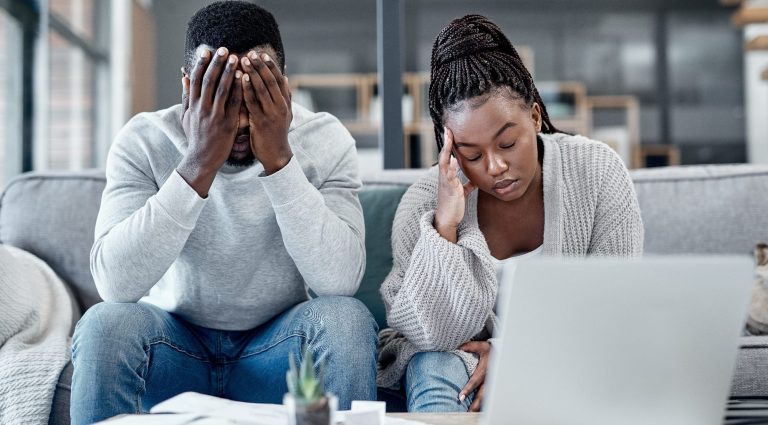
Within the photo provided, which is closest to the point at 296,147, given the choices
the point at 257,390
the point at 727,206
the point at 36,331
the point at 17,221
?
the point at 257,390

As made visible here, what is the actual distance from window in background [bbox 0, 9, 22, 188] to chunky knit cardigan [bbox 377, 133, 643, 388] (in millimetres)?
3173

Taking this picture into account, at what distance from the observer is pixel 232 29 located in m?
1.34

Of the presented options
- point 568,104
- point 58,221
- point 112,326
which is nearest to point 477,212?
point 112,326

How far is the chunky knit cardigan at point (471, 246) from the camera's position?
1.31m

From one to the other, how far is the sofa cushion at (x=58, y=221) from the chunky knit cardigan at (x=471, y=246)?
0.77 metres

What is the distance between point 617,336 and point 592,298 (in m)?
0.05

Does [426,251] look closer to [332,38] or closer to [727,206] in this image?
[727,206]

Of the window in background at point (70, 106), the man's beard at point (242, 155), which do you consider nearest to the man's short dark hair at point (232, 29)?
the man's beard at point (242, 155)

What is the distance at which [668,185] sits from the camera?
1870 millimetres

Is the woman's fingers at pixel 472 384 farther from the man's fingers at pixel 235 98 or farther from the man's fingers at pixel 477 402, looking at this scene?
the man's fingers at pixel 235 98

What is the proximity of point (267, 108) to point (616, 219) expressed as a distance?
65 centimetres

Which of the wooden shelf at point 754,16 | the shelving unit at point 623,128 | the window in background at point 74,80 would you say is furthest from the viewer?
the shelving unit at point 623,128

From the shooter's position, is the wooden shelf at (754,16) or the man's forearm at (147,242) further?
the wooden shelf at (754,16)

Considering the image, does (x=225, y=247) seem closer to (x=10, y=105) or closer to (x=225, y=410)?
(x=225, y=410)
